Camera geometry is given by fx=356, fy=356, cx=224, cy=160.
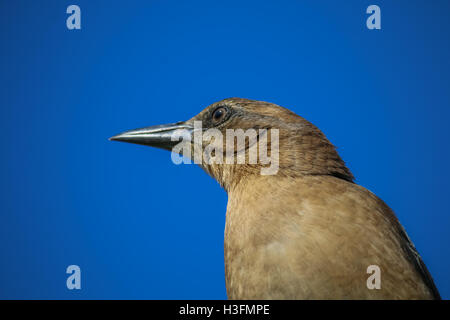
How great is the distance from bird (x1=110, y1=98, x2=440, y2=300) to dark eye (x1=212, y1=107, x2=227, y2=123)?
13.9 inches

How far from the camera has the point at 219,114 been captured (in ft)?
9.17

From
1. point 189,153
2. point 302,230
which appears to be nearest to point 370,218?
point 302,230

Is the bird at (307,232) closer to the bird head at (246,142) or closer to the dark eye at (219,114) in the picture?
the bird head at (246,142)

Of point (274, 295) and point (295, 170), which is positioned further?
point (295, 170)

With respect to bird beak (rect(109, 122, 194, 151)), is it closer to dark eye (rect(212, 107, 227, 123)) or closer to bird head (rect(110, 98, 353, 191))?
bird head (rect(110, 98, 353, 191))

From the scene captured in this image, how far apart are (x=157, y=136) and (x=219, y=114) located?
0.56 metres

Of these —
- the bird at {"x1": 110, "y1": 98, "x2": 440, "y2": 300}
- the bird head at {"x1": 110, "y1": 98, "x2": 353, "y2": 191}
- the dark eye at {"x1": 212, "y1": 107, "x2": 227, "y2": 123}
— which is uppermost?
the dark eye at {"x1": 212, "y1": 107, "x2": 227, "y2": 123}

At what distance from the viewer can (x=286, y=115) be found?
2.47 metres

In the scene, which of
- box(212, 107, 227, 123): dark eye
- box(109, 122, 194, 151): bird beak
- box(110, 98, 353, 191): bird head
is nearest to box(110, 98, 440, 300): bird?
box(110, 98, 353, 191): bird head

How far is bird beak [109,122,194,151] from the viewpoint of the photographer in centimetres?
290

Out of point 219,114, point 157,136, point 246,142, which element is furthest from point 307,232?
point 157,136

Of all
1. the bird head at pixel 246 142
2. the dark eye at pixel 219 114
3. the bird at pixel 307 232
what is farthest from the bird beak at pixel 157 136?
the bird at pixel 307 232
